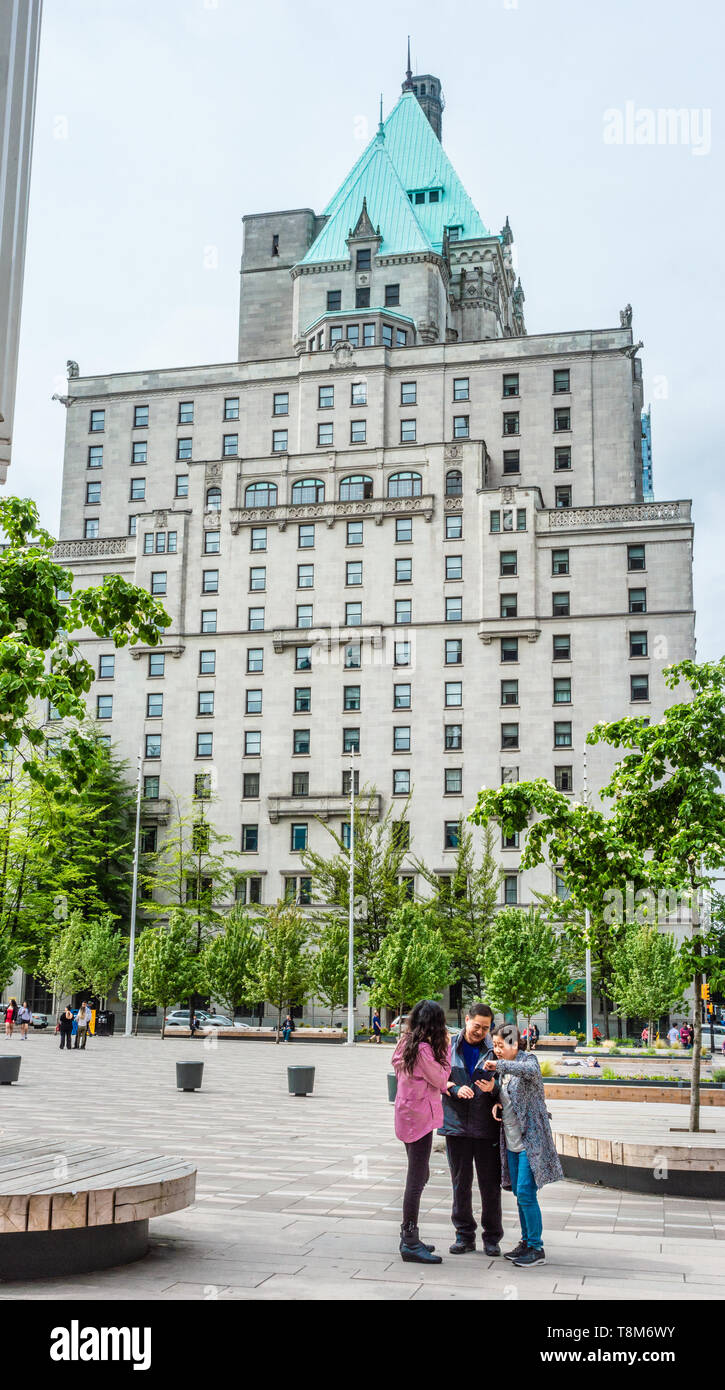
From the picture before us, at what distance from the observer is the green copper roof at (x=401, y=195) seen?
277ft

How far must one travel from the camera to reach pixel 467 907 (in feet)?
210

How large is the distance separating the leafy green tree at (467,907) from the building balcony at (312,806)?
17.7ft

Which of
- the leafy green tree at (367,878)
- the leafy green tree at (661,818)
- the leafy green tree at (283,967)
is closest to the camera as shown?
the leafy green tree at (661,818)

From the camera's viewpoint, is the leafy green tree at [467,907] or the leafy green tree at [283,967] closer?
the leafy green tree at [283,967]

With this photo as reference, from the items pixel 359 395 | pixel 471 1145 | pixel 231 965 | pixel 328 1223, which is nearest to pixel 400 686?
pixel 359 395

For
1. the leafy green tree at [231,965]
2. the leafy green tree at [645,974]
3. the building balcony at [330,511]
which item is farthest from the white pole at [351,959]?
the building balcony at [330,511]

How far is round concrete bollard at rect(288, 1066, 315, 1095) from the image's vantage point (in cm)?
2655

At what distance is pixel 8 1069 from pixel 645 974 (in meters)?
32.5

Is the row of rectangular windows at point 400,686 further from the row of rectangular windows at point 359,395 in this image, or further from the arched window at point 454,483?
the row of rectangular windows at point 359,395

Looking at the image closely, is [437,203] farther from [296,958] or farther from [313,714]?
[296,958]

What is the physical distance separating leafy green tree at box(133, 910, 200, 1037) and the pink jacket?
157ft

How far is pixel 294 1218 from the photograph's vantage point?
11047 millimetres

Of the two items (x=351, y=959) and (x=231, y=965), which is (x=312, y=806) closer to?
(x=231, y=965)

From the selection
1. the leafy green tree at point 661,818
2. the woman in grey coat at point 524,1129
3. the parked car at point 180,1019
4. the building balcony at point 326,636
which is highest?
the building balcony at point 326,636
